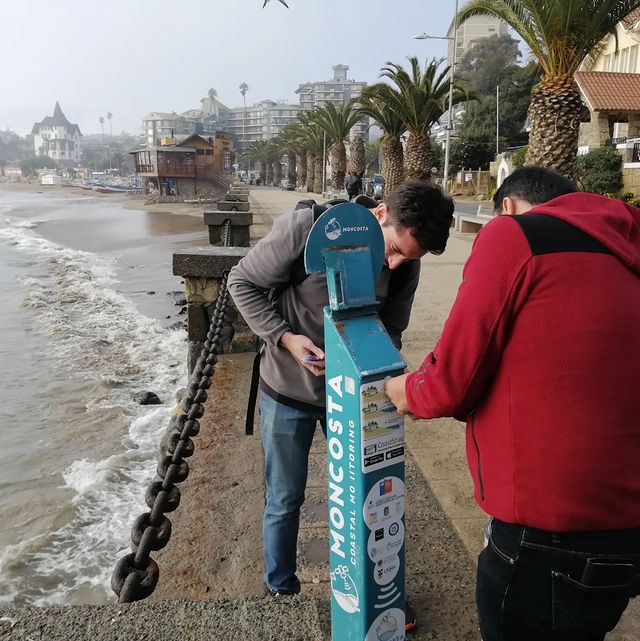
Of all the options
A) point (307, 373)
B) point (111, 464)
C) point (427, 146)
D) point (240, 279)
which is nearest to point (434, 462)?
point (307, 373)

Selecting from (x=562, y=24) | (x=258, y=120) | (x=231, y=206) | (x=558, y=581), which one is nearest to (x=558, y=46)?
(x=562, y=24)

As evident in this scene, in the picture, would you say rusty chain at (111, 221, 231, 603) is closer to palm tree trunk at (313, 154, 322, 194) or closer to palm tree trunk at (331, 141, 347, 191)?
palm tree trunk at (331, 141, 347, 191)

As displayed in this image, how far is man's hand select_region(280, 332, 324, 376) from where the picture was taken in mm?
1988

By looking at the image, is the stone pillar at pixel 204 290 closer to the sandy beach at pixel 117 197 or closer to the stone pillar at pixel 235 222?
the stone pillar at pixel 235 222

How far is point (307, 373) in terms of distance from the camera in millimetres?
2191

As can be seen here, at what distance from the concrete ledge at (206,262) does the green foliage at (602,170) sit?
72.1 ft

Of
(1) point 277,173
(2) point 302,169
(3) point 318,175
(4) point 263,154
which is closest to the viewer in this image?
(3) point 318,175

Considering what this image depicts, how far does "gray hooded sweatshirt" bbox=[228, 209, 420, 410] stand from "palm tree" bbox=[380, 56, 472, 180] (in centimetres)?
2148

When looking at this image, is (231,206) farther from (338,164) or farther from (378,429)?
(338,164)

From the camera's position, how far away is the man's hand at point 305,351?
1988mm

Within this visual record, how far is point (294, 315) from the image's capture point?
223 centimetres

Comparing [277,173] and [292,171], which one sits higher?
[277,173]

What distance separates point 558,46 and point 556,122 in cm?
151

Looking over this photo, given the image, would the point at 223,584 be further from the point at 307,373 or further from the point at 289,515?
the point at 307,373
